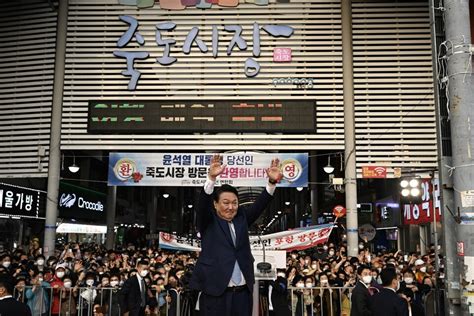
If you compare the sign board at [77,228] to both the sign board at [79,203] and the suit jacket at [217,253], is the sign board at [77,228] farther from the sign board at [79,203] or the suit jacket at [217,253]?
the suit jacket at [217,253]

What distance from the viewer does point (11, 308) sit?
469 centimetres

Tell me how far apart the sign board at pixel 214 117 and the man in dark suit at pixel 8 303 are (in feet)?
32.6

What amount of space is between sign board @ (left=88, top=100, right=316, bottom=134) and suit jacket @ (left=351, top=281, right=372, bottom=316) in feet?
28.6

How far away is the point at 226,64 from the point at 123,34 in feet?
10.1

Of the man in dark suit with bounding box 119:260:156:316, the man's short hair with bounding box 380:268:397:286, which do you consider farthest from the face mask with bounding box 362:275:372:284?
the man in dark suit with bounding box 119:260:156:316

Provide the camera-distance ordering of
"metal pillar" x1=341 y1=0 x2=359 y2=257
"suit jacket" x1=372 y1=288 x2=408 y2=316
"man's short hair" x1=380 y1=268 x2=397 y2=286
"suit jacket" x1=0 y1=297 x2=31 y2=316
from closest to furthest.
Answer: "suit jacket" x1=0 y1=297 x2=31 y2=316 → "suit jacket" x1=372 y1=288 x2=408 y2=316 → "man's short hair" x1=380 y1=268 x2=397 y2=286 → "metal pillar" x1=341 y1=0 x2=359 y2=257

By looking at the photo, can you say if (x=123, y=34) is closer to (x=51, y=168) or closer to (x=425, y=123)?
Result: (x=51, y=168)

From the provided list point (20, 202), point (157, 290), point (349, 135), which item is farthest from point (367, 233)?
point (20, 202)

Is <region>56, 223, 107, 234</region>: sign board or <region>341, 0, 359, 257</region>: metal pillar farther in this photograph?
<region>56, 223, 107, 234</region>: sign board

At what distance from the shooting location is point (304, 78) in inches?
600

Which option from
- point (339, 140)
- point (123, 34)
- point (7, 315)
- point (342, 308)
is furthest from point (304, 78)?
point (7, 315)

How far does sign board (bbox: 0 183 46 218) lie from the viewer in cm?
1631

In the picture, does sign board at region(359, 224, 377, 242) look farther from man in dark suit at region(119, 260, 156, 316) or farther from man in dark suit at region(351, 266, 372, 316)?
man in dark suit at region(351, 266, 372, 316)

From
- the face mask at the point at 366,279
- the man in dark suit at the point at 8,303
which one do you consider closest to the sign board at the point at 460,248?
the face mask at the point at 366,279
